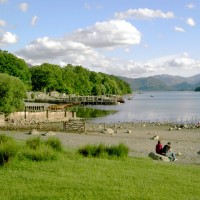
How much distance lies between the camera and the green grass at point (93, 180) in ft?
35.1

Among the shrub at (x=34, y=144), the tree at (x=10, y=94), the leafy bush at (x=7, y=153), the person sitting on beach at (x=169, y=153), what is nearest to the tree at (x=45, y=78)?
the tree at (x=10, y=94)

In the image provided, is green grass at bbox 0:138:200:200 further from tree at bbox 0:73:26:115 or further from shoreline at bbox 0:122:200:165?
tree at bbox 0:73:26:115

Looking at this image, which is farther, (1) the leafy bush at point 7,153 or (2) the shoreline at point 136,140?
(2) the shoreline at point 136,140

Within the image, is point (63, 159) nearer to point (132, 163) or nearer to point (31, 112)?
point (132, 163)

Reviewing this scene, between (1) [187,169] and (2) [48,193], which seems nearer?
(2) [48,193]

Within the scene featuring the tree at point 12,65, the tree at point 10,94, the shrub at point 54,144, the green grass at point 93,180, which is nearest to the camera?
the green grass at point 93,180

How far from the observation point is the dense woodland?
51.3 metres

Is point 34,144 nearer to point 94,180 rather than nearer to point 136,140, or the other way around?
point 94,180

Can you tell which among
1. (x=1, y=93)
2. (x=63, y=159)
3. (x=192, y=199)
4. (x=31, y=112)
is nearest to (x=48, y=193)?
(x=192, y=199)

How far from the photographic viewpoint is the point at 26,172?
13.3 meters

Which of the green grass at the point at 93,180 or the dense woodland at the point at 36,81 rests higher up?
the dense woodland at the point at 36,81

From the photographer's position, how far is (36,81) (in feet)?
440

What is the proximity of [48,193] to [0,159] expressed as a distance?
4.22 m

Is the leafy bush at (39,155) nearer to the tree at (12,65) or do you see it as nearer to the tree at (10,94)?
the tree at (10,94)
